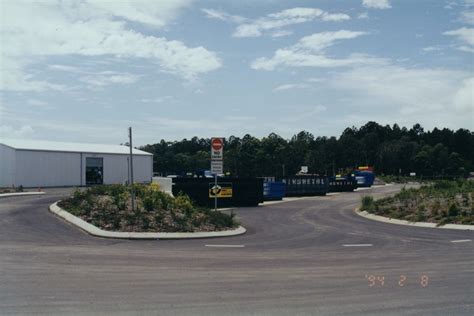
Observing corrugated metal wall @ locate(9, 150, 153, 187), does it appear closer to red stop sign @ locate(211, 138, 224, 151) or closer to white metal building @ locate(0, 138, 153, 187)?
white metal building @ locate(0, 138, 153, 187)

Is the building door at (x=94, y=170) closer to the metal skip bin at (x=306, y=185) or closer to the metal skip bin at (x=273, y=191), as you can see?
the metal skip bin at (x=306, y=185)

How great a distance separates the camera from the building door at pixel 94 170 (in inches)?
2515

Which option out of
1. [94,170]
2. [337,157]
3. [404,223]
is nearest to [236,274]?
[404,223]

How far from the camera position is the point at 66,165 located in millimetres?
60094

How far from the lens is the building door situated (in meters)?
63.9

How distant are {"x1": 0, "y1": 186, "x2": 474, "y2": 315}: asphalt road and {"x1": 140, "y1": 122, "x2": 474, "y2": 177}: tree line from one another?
7921 cm

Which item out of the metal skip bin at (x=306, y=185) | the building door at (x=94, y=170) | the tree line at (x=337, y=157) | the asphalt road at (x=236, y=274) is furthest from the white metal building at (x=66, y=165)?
the asphalt road at (x=236, y=274)

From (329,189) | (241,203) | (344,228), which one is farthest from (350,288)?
(329,189)

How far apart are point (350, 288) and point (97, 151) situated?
2321 inches

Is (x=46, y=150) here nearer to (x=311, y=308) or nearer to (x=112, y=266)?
(x=112, y=266)

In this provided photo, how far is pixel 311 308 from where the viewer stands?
8.11 m

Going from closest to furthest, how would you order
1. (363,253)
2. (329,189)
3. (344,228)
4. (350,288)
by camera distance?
(350,288) → (363,253) → (344,228) → (329,189)
